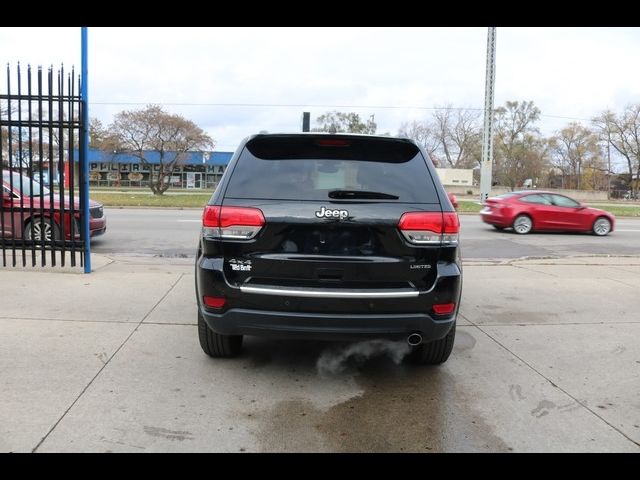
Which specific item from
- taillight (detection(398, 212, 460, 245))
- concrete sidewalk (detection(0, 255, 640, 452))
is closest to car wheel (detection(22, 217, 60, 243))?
concrete sidewalk (detection(0, 255, 640, 452))

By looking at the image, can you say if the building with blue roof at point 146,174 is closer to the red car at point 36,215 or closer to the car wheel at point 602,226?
the car wheel at point 602,226

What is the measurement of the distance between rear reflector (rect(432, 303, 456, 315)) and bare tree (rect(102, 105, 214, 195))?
92.7 ft

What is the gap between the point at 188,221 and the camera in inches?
642

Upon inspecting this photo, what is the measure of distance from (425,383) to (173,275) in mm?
4765

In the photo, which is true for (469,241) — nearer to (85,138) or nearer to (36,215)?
(85,138)

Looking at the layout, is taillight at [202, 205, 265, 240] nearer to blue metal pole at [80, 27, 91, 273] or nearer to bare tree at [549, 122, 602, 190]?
blue metal pole at [80, 27, 91, 273]

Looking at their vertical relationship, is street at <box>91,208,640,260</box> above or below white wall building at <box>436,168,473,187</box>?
below

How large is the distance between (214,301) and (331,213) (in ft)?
3.20

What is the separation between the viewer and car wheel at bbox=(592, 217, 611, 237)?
1591cm

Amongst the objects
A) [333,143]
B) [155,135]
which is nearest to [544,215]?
[333,143]

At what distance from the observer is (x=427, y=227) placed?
3383mm

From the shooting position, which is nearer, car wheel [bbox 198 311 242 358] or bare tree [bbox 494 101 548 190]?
car wheel [bbox 198 311 242 358]

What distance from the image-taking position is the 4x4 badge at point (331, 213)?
10.9 ft
